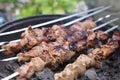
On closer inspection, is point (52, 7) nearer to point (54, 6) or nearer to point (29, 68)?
point (54, 6)

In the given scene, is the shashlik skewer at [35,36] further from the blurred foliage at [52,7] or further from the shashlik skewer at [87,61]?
the blurred foliage at [52,7]

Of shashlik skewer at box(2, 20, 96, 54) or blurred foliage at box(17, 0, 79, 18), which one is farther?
blurred foliage at box(17, 0, 79, 18)

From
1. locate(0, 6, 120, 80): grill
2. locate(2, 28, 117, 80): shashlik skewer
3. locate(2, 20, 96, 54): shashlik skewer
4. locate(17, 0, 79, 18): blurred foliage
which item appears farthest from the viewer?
locate(17, 0, 79, 18): blurred foliage

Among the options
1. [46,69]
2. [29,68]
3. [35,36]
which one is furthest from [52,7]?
[29,68]

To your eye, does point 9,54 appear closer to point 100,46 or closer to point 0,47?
point 0,47

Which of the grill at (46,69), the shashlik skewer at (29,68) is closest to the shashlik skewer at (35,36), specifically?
the grill at (46,69)

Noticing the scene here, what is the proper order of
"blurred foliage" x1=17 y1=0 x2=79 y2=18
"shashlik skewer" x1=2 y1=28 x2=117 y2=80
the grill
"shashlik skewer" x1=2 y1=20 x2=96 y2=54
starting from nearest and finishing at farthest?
"shashlik skewer" x1=2 y1=28 x2=117 y2=80 < the grill < "shashlik skewer" x1=2 y1=20 x2=96 y2=54 < "blurred foliage" x1=17 y1=0 x2=79 y2=18

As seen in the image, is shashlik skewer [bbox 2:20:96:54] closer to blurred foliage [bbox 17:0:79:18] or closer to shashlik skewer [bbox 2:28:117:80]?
shashlik skewer [bbox 2:28:117:80]

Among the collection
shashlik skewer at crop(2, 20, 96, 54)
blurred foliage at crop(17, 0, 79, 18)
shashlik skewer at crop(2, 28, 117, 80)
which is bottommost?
shashlik skewer at crop(2, 28, 117, 80)

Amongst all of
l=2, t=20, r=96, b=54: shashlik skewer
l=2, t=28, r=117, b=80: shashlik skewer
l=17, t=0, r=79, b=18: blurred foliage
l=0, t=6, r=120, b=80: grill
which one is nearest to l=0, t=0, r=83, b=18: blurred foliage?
l=17, t=0, r=79, b=18: blurred foliage
